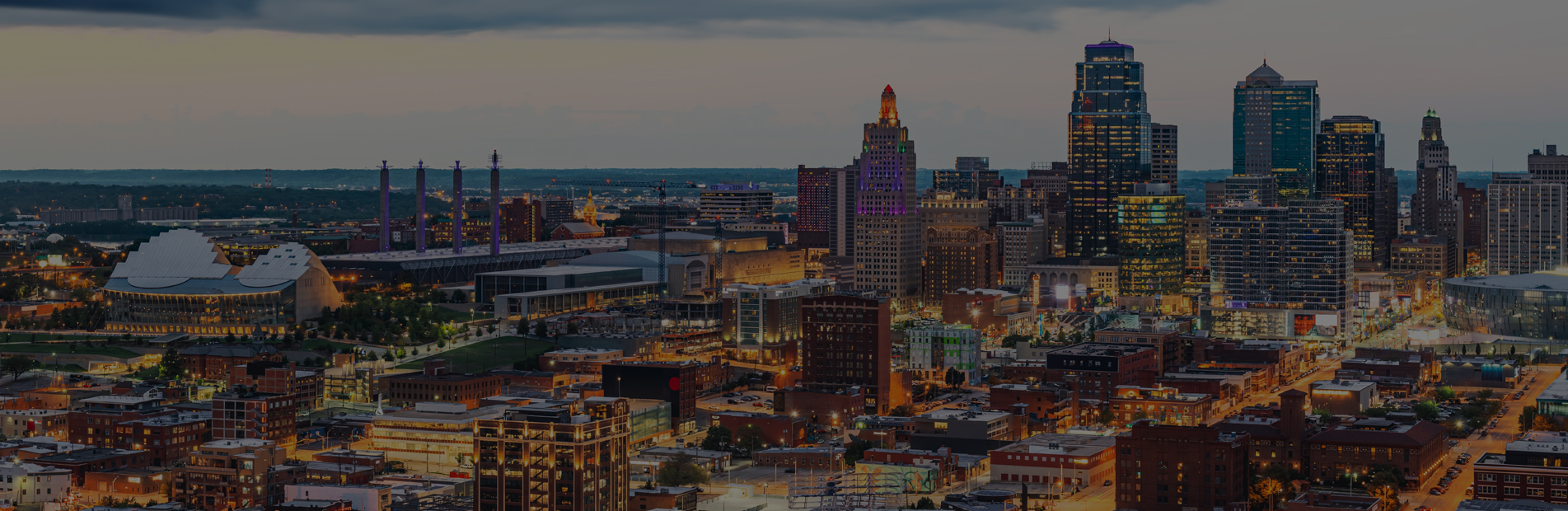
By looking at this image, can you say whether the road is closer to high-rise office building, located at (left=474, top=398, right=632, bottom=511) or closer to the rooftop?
high-rise office building, located at (left=474, top=398, right=632, bottom=511)

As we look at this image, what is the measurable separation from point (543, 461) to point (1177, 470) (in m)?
24.0

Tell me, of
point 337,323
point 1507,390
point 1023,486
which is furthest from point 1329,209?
point 1023,486

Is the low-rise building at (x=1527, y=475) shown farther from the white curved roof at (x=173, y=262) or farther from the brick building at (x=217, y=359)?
the white curved roof at (x=173, y=262)

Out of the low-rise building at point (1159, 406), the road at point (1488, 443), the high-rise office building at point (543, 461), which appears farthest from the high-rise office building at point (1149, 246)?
the high-rise office building at point (543, 461)

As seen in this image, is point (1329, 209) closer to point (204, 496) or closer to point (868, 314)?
point (868, 314)

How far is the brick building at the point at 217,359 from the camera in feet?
356

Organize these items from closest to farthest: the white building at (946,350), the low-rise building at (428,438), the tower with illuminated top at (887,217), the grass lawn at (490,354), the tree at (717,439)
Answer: the low-rise building at (428,438) < the tree at (717,439) < the grass lawn at (490,354) < the white building at (946,350) < the tower with illuminated top at (887,217)

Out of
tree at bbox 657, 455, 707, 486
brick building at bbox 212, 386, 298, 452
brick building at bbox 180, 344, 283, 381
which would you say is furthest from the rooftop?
tree at bbox 657, 455, 707, 486

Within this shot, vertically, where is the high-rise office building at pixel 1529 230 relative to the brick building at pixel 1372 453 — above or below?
above

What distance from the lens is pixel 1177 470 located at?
77500 millimetres

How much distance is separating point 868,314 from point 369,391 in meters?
24.7

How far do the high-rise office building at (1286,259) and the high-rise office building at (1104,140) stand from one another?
1739 inches

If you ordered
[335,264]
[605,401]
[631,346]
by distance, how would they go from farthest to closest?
[335,264] → [631,346] → [605,401]

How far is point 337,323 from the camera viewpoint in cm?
12712
